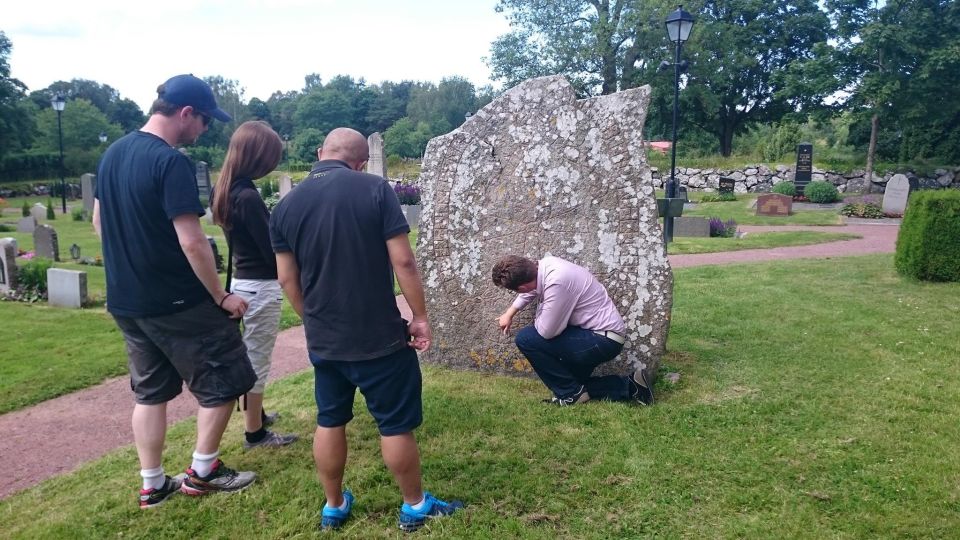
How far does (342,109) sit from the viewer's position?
70875mm

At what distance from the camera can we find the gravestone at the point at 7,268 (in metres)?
9.22

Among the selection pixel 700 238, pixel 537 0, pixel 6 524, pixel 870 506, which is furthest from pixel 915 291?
pixel 537 0

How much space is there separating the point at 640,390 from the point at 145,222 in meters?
3.28

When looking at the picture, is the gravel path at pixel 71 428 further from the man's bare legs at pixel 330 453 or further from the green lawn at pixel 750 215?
the green lawn at pixel 750 215

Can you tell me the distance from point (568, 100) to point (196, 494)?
11.9 feet

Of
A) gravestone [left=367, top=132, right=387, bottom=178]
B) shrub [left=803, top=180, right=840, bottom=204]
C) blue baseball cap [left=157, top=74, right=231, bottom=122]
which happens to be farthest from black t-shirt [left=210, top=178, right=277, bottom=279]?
shrub [left=803, top=180, right=840, bottom=204]

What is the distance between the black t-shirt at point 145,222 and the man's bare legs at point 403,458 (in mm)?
1215

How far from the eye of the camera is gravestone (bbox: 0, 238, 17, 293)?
9219 mm

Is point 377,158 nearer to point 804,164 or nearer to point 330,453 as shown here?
point 330,453

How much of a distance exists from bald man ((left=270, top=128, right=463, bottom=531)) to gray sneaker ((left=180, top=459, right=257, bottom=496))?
2.51 feet

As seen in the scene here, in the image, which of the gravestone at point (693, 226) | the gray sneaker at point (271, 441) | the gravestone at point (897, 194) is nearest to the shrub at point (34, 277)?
the gray sneaker at point (271, 441)

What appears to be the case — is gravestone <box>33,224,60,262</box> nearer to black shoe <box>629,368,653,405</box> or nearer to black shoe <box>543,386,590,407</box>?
black shoe <box>543,386,590,407</box>

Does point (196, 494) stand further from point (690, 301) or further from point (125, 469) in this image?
point (690, 301)

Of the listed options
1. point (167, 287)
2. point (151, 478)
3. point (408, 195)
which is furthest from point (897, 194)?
point (151, 478)
